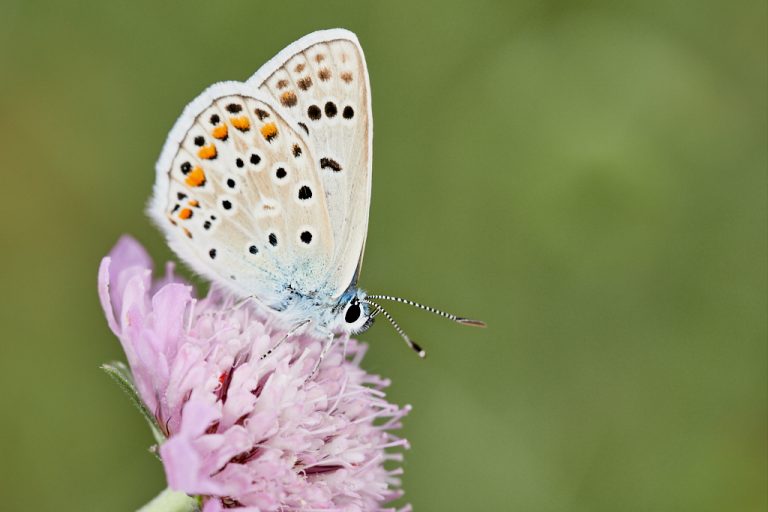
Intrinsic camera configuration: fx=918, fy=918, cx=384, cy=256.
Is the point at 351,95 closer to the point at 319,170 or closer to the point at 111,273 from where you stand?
the point at 319,170

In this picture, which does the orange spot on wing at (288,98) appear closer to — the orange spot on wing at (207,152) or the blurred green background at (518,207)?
the orange spot on wing at (207,152)

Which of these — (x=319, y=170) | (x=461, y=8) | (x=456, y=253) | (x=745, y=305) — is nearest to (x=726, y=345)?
→ (x=745, y=305)

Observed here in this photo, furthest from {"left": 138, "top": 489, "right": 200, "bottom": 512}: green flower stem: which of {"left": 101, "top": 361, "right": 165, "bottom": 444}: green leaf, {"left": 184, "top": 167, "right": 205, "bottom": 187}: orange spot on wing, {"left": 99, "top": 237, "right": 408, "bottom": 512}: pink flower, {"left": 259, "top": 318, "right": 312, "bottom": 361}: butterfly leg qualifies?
{"left": 184, "top": 167, "right": 205, "bottom": 187}: orange spot on wing

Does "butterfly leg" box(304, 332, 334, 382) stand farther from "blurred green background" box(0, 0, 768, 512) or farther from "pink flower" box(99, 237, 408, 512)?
"blurred green background" box(0, 0, 768, 512)

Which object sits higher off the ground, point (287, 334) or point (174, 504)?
point (287, 334)

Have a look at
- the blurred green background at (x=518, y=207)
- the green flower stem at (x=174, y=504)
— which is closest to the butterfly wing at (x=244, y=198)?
the green flower stem at (x=174, y=504)

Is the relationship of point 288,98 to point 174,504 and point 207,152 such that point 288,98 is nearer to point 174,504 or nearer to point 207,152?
point 207,152

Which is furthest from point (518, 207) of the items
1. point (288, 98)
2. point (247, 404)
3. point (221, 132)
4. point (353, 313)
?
point (247, 404)
